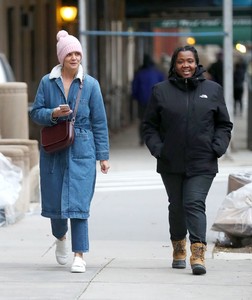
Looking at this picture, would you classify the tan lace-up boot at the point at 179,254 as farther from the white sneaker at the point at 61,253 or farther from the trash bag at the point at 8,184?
the trash bag at the point at 8,184

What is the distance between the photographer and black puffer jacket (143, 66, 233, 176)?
803 centimetres

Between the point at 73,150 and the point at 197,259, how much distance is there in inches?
→ 50.4

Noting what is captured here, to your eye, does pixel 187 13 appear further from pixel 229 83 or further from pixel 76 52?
pixel 76 52

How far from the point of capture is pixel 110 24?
1056 inches

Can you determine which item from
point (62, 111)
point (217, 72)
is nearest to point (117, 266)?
point (62, 111)

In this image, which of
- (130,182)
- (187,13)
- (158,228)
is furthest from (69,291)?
(187,13)

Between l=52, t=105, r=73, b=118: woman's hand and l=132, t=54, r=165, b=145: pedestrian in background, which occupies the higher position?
l=52, t=105, r=73, b=118: woman's hand

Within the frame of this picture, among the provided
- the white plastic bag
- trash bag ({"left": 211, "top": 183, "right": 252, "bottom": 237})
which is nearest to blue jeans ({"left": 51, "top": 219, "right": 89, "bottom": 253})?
trash bag ({"left": 211, "top": 183, "right": 252, "bottom": 237})

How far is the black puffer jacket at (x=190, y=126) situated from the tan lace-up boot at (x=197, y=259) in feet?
1.86

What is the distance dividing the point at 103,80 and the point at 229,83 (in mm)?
8852

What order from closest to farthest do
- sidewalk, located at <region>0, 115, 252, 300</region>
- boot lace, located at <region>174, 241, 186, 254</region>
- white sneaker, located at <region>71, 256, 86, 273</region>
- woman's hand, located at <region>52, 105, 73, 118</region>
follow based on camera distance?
1. sidewalk, located at <region>0, 115, 252, 300</region>
2. woman's hand, located at <region>52, 105, 73, 118</region>
3. white sneaker, located at <region>71, 256, 86, 273</region>
4. boot lace, located at <region>174, 241, 186, 254</region>

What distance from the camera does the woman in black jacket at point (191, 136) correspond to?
8.03m

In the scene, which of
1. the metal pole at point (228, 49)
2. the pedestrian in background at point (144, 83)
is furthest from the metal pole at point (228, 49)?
the pedestrian in background at point (144, 83)

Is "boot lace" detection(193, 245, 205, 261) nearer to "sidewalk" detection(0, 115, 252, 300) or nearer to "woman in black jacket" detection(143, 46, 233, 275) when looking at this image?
"woman in black jacket" detection(143, 46, 233, 275)
